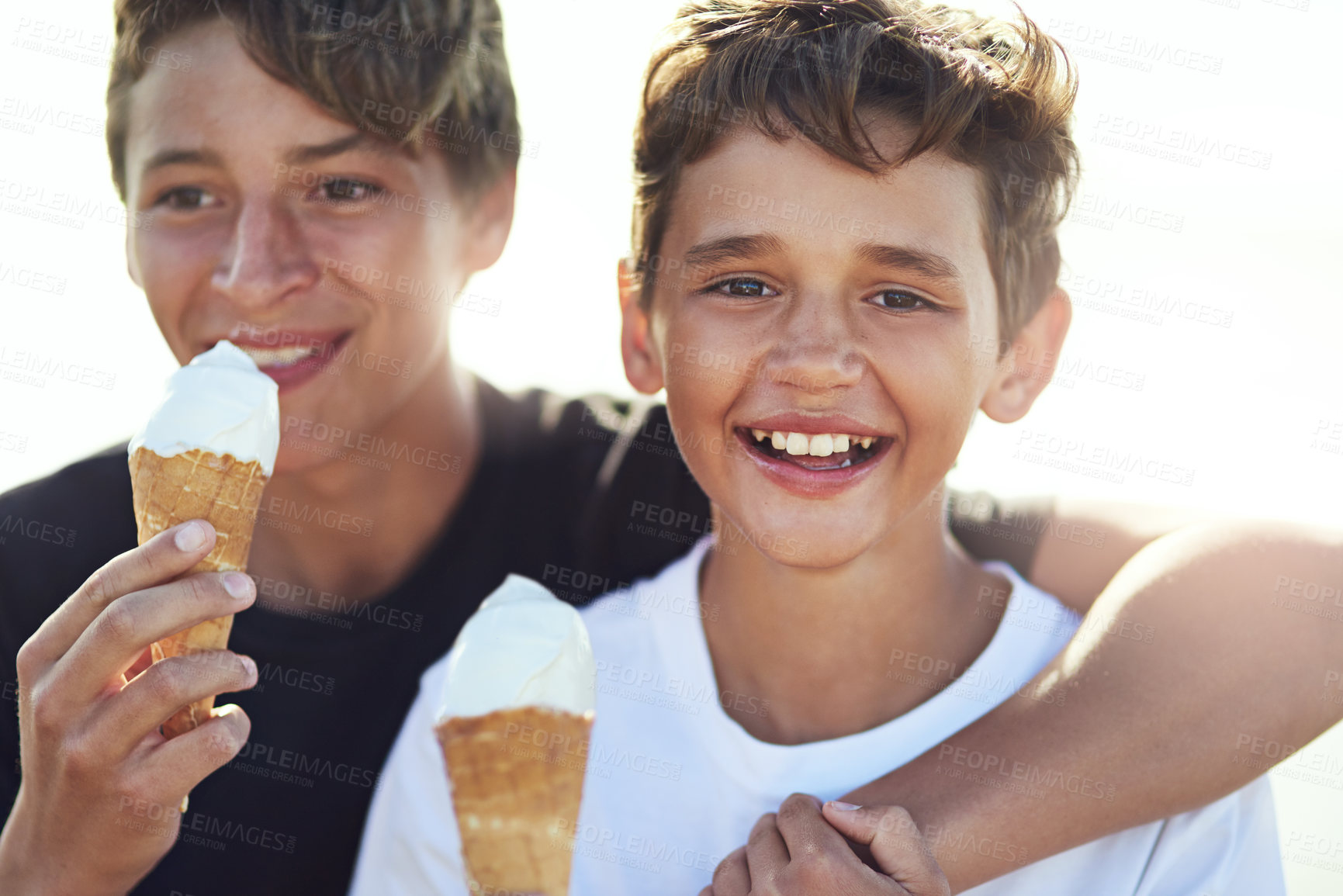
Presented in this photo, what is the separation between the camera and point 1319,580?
7.36 feet

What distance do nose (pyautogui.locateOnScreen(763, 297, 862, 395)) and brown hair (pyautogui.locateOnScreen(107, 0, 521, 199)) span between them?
119cm

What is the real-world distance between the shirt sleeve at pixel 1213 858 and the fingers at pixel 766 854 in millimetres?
806

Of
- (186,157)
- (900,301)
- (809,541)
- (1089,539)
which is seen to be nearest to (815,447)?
(809,541)

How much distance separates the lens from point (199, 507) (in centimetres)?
A: 187

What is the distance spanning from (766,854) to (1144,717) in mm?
773

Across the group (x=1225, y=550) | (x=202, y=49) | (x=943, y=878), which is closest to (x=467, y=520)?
(x=202, y=49)

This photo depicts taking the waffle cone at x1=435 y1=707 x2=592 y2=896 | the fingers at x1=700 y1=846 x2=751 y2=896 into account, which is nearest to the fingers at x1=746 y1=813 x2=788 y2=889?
the fingers at x1=700 y1=846 x2=751 y2=896

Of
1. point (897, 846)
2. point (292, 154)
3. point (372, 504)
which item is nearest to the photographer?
point (897, 846)

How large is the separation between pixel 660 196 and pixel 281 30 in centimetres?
96

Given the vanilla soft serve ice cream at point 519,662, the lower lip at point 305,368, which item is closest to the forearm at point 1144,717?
the vanilla soft serve ice cream at point 519,662

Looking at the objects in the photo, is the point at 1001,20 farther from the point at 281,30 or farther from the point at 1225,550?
the point at 281,30

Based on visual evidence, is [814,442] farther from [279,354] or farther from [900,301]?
[279,354]

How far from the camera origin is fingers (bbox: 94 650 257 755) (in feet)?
5.96

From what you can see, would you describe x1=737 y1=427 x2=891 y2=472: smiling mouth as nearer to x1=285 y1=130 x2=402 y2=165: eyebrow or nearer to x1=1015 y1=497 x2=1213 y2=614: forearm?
x1=1015 y1=497 x2=1213 y2=614: forearm
